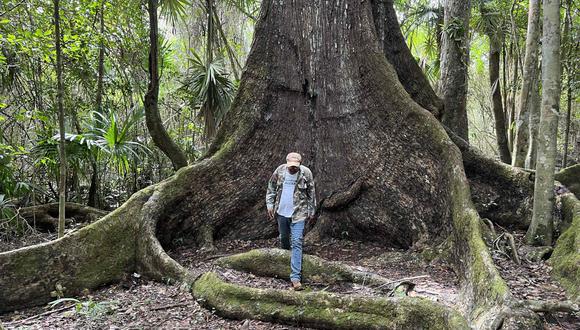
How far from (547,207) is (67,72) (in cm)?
962

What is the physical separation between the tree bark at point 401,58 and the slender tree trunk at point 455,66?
6.22 ft

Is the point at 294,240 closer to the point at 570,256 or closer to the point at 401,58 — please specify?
the point at 570,256

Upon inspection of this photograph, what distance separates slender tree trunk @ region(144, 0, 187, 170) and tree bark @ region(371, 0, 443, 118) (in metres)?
3.88

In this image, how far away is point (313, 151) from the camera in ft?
21.3

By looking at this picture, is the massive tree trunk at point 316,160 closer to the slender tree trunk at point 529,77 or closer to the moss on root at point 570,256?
the moss on root at point 570,256

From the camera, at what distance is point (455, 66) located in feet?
30.2

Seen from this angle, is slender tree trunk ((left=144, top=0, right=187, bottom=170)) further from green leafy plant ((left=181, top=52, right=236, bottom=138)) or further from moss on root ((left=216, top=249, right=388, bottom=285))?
moss on root ((left=216, top=249, right=388, bottom=285))

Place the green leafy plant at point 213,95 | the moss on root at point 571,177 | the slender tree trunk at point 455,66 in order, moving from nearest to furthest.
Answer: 1. the moss on root at point 571,177
2. the slender tree trunk at point 455,66
3. the green leafy plant at point 213,95

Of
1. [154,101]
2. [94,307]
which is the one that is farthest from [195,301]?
[154,101]

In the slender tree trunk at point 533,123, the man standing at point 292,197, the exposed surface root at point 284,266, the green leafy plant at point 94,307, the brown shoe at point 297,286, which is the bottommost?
the green leafy plant at point 94,307

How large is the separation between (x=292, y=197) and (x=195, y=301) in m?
1.63

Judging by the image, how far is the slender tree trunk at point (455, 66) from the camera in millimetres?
8938

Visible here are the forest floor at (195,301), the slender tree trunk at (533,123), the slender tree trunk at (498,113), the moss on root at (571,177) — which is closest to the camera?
the forest floor at (195,301)

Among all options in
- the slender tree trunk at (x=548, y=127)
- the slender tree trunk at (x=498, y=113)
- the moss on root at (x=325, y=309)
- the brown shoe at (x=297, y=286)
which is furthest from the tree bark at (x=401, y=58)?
the slender tree trunk at (x=498, y=113)
